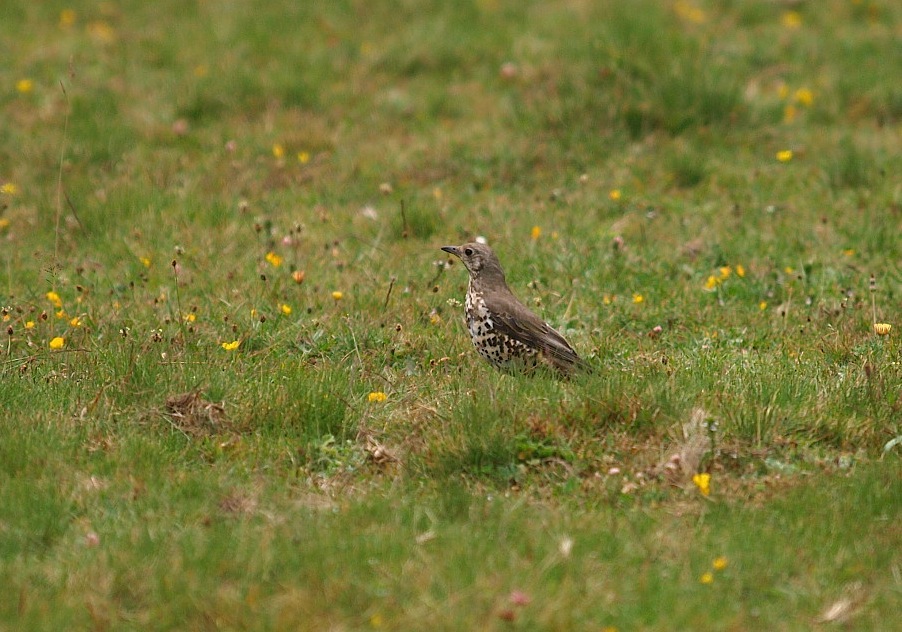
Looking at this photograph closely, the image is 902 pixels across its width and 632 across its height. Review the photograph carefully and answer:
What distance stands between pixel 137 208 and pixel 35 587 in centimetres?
497

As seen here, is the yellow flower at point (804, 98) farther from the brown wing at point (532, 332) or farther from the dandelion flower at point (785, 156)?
the brown wing at point (532, 332)

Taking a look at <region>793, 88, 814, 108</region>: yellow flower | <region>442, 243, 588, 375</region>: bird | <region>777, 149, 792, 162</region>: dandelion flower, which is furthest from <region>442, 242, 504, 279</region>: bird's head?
<region>793, 88, 814, 108</region>: yellow flower

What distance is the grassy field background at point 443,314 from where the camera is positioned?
4863 mm

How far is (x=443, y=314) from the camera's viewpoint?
7.71 metres

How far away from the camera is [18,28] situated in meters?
12.9

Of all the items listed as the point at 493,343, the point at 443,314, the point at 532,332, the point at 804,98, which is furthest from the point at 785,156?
the point at 493,343

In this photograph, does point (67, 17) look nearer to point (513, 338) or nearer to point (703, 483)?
point (513, 338)

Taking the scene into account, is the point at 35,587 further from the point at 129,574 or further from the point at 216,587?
the point at 216,587

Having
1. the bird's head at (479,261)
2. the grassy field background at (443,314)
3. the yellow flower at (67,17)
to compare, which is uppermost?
the yellow flower at (67,17)

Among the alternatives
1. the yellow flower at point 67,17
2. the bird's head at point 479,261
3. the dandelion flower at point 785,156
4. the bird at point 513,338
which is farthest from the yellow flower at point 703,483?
the yellow flower at point 67,17

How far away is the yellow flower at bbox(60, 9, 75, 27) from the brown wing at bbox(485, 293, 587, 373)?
7.85 m

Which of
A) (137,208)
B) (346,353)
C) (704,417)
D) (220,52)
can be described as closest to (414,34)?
(220,52)

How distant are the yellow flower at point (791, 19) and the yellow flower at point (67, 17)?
7058 mm

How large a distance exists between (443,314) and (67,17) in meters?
7.29
